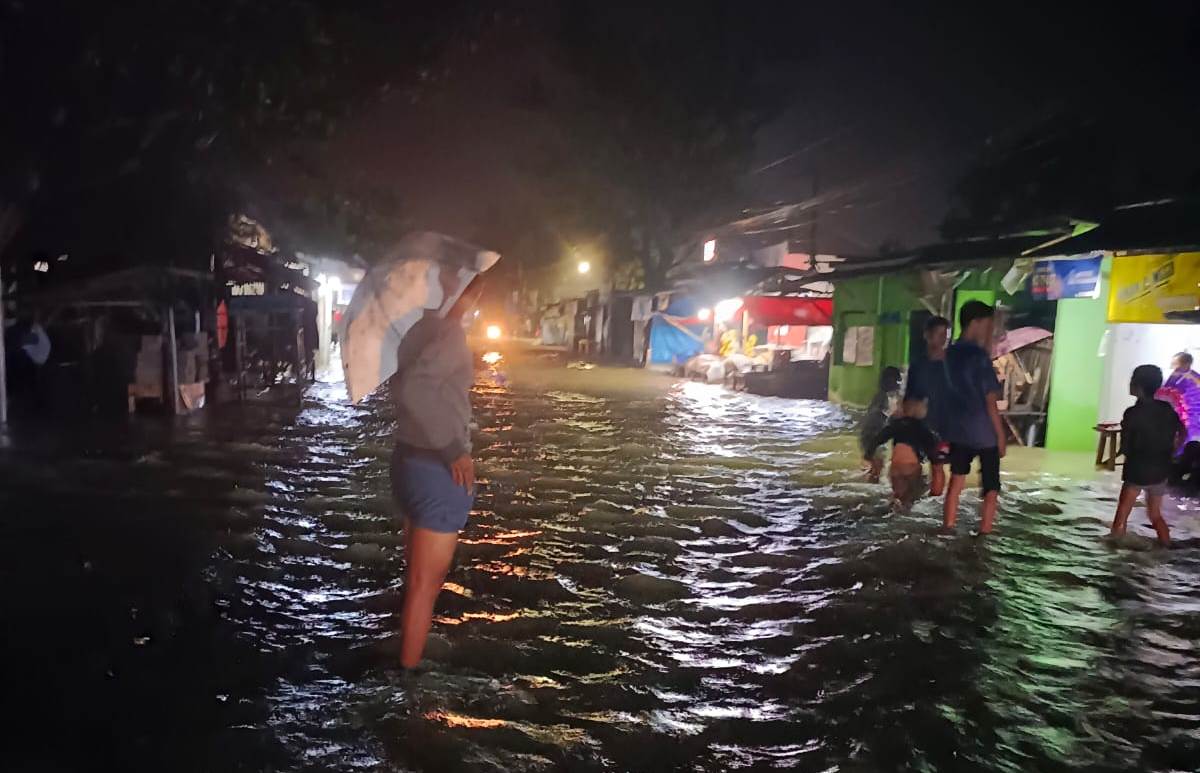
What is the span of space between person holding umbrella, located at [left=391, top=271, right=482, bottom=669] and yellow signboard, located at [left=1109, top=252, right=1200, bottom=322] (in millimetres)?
9619

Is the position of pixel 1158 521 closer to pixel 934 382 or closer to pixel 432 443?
pixel 934 382

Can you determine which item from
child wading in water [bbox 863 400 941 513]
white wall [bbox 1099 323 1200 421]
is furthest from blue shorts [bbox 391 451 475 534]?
white wall [bbox 1099 323 1200 421]

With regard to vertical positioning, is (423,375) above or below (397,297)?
below

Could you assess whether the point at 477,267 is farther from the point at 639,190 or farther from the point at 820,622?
the point at 639,190

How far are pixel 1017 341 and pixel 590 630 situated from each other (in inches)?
440

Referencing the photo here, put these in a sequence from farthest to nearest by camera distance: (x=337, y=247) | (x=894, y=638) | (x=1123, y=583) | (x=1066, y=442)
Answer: (x=337, y=247), (x=1066, y=442), (x=1123, y=583), (x=894, y=638)

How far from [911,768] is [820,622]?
185cm

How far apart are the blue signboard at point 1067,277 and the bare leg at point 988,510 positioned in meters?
5.65

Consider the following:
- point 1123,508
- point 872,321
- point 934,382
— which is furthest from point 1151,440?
point 872,321

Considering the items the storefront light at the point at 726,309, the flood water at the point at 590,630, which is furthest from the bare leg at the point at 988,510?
the storefront light at the point at 726,309

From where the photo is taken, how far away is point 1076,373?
44.5 ft

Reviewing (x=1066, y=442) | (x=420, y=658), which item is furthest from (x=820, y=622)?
→ (x=1066, y=442)

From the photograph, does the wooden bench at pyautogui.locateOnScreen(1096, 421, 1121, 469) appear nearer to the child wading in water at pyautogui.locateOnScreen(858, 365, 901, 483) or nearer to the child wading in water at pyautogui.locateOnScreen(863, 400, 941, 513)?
the child wading in water at pyautogui.locateOnScreen(858, 365, 901, 483)

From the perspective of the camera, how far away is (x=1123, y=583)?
6.78 meters
